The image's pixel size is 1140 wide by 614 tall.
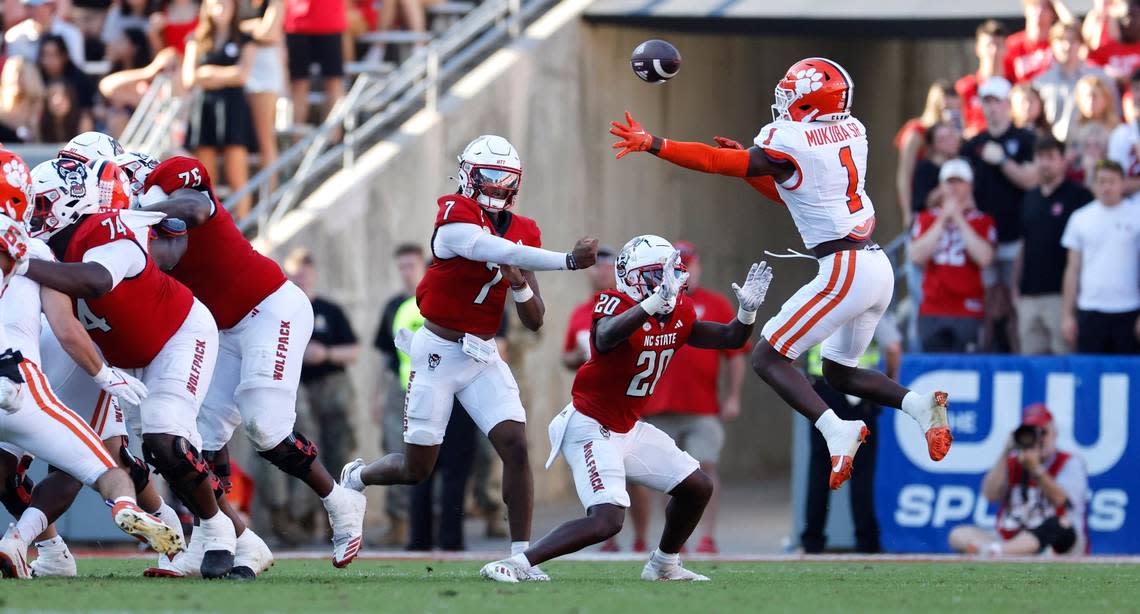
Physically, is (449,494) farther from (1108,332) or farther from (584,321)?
(1108,332)

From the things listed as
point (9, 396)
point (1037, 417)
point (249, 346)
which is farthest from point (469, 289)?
point (1037, 417)

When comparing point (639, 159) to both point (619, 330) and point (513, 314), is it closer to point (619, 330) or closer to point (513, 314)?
point (513, 314)

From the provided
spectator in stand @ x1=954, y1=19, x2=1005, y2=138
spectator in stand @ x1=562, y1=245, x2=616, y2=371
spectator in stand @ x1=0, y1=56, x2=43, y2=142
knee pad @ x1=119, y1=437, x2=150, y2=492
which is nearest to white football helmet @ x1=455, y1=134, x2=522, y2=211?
knee pad @ x1=119, y1=437, x2=150, y2=492

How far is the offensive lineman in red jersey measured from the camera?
30.9 feet

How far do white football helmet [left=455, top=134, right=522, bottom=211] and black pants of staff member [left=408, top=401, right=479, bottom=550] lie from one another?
403 cm

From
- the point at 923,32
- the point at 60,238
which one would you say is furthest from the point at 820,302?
the point at 923,32

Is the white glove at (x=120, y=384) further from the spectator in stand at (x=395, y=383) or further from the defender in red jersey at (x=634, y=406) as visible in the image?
the spectator in stand at (x=395, y=383)

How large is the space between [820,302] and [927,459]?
15.1 ft

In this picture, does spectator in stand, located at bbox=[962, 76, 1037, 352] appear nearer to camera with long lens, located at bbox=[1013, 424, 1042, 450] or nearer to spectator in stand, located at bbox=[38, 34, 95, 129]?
camera with long lens, located at bbox=[1013, 424, 1042, 450]

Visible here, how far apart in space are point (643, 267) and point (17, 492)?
10.2 ft

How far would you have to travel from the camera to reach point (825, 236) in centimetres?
955

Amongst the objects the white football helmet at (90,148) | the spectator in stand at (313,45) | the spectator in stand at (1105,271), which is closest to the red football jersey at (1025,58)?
the spectator in stand at (1105,271)

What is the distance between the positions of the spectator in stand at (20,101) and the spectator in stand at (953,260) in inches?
275

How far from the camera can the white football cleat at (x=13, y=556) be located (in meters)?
8.56
